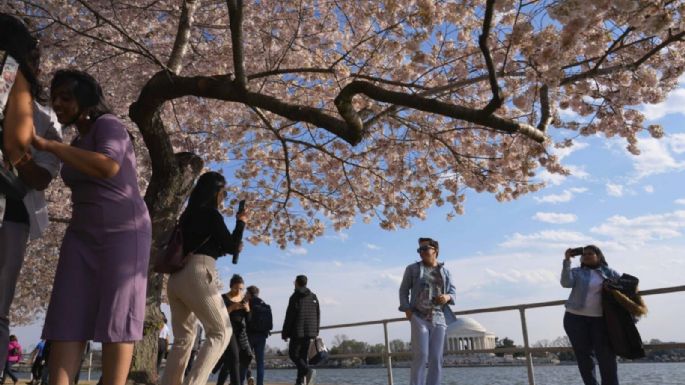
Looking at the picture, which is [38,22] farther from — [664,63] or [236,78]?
[664,63]

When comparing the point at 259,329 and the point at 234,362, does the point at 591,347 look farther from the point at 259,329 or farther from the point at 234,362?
the point at 259,329

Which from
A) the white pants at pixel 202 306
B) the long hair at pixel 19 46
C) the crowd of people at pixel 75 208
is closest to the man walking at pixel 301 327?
the white pants at pixel 202 306

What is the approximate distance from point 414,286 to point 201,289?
9.62ft

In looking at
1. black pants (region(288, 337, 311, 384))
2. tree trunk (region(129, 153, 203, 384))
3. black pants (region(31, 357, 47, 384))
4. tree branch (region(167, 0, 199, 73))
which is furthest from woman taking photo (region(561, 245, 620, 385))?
black pants (region(31, 357, 47, 384))

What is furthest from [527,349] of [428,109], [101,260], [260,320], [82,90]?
[82,90]

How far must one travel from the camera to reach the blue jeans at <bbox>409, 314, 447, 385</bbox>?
18.2 ft

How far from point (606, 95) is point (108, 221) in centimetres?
716

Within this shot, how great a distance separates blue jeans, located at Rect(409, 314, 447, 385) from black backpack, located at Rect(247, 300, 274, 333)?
3018mm

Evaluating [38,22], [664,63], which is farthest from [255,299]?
[664,63]

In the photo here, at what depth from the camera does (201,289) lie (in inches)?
139

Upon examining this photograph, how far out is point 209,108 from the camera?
11109 millimetres

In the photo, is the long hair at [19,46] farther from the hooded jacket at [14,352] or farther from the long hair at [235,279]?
the hooded jacket at [14,352]

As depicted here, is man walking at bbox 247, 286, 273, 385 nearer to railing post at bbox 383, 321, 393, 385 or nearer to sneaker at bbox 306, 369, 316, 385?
sneaker at bbox 306, 369, 316, 385

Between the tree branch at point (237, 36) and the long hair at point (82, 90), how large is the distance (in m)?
3.23
